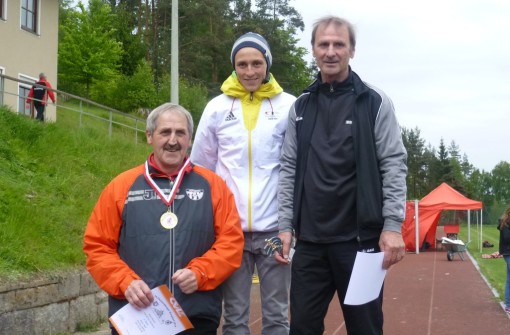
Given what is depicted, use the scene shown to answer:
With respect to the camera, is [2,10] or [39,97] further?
[2,10]

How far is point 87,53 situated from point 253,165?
35.6 m

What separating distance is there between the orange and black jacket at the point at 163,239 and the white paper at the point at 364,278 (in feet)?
2.04

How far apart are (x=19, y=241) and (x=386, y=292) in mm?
8619

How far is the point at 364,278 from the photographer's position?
3.76 m

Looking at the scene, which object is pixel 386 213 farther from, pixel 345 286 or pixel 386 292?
pixel 386 292

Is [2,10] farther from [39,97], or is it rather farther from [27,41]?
[39,97]

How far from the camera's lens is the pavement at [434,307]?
9.66 metres

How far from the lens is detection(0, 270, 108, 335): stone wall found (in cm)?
625

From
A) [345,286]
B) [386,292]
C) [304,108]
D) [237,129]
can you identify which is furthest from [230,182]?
[386,292]

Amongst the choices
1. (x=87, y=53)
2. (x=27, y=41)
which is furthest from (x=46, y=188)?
(x=87, y=53)

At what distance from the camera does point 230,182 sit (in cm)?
420

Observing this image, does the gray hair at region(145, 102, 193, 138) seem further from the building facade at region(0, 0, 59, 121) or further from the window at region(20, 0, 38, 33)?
the window at region(20, 0, 38, 33)

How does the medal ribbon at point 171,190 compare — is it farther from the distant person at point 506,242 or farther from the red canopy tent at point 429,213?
the red canopy tent at point 429,213

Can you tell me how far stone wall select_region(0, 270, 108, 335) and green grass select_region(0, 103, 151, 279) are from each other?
162 millimetres
